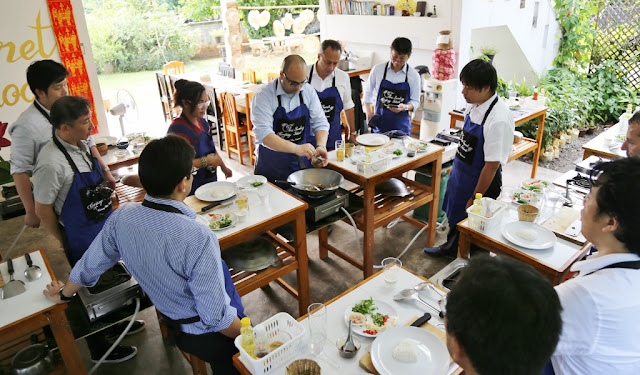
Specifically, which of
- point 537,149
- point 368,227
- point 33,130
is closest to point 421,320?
point 368,227

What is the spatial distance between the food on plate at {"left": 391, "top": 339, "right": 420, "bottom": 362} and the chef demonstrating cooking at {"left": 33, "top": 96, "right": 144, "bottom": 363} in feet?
6.49

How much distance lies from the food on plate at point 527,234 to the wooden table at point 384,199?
1.12 meters

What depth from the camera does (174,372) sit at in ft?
9.47

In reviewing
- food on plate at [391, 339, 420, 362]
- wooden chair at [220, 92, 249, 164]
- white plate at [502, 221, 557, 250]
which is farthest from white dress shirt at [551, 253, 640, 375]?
wooden chair at [220, 92, 249, 164]

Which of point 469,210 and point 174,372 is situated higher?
point 469,210

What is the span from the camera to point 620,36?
25.5 ft

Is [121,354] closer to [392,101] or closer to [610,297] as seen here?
[610,297]

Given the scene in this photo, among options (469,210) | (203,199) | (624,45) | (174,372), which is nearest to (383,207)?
(469,210)

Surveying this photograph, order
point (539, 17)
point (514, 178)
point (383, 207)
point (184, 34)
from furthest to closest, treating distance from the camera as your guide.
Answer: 1. point (184, 34)
2. point (539, 17)
3. point (514, 178)
4. point (383, 207)

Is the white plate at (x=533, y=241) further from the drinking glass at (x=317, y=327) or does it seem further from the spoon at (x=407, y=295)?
the drinking glass at (x=317, y=327)

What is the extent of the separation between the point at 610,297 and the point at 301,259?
1.97 metres

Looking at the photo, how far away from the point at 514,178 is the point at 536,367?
4943mm

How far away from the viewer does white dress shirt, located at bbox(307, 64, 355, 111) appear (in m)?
4.25

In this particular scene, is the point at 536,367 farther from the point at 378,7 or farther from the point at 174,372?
the point at 378,7
